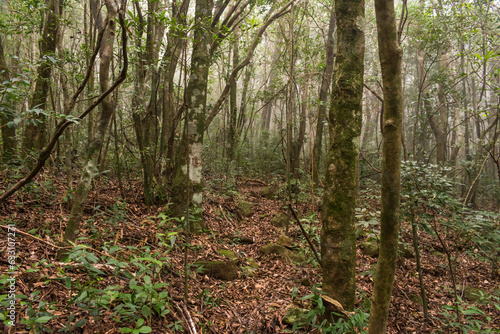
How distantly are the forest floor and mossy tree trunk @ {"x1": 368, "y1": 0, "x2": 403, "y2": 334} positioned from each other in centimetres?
117

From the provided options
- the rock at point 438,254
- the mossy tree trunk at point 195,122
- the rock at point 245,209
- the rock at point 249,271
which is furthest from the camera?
the rock at point 245,209

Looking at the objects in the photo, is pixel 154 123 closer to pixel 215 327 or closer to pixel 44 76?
pixel 44 76

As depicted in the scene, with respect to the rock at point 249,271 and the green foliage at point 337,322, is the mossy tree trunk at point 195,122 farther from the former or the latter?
the green foliage at point 337,322

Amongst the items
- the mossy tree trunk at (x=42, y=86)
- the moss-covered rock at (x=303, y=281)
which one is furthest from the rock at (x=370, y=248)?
the mossy tree trunk at (x=42, y=86)

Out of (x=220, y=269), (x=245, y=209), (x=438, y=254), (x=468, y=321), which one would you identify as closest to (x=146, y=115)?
(x=245, y=209)

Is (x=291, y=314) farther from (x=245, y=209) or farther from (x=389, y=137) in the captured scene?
(x=245, y=209)

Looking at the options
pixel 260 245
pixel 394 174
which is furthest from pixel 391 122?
pixel 260 245

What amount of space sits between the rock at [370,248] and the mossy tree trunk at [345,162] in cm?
349

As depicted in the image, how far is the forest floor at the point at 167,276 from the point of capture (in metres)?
2.24

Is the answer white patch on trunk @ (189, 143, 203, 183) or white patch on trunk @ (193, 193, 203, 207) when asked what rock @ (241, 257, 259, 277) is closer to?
white patch on trunk @ (193, 193, 203, 207)

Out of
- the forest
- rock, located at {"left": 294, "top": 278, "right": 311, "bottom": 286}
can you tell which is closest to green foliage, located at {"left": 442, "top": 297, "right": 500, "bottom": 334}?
the forest

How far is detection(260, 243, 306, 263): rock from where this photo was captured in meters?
5.20

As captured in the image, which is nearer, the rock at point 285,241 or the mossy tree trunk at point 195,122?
the mossy tree trunk at point 195,122

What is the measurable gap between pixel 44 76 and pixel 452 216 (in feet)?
25.6
